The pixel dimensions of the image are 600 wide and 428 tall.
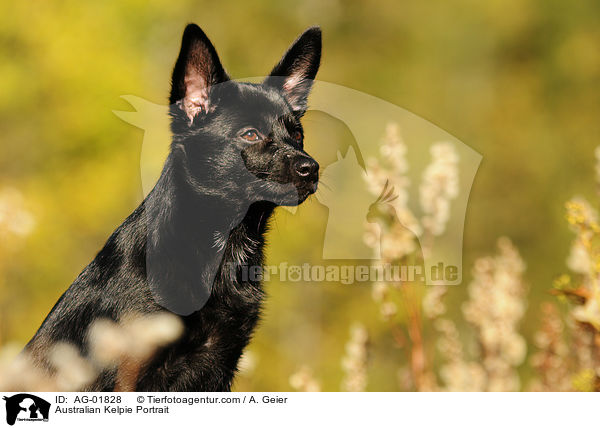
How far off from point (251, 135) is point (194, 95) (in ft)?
1.06

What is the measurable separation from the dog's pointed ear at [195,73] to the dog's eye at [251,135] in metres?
0.22

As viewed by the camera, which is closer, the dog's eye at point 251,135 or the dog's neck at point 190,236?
the dog's neck at point 190,236

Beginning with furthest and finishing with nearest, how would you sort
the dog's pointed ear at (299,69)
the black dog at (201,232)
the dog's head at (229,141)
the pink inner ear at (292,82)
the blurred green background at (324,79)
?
the blurred green background at (324,79), the pink inner ear at (292,82), the dog's pointed ear at (299,69), the dog's head at (229,141), the black dog at (201,232)

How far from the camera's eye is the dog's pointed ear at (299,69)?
286 cm

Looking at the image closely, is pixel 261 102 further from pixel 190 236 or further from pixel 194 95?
pixel 190 236

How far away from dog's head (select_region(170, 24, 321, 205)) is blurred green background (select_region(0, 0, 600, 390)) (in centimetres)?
355

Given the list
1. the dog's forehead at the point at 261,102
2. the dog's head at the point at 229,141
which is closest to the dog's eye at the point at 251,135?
the dog's head at the point at 229,141

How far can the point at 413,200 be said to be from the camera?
19.2 feet

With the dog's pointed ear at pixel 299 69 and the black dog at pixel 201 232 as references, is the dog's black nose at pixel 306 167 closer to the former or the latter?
the black dog at pixel 201 232

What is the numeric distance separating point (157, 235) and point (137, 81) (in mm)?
4908
